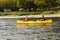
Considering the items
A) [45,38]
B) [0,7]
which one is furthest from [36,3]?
[45,38]

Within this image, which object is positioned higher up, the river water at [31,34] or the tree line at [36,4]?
the river water at [31,34]

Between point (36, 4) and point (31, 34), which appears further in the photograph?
point (36, 4)

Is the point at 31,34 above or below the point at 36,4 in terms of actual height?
above

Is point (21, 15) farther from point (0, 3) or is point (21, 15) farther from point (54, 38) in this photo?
point (54, 38)

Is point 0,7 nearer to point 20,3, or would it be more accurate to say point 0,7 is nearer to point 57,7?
point 20,3

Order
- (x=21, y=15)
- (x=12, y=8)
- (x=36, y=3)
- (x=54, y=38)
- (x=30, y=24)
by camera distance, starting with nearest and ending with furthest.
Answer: (x=54, y=38) → (x=30, y=24) → (x=21, y=15) → (x=36, y=3) → (x=12, y=8)

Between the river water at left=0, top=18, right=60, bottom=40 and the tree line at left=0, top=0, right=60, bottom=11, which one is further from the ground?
the river water at left=0, top=18, right=60, bottom=40

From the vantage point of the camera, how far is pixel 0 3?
3868 inches

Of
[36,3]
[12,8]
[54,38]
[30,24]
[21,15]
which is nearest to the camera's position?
[54,38]

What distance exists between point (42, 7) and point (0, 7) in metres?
17.6

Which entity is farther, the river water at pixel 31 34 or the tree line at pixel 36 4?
the tree line at pixel 36 4

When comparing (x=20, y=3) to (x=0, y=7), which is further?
(x=0, y=7)

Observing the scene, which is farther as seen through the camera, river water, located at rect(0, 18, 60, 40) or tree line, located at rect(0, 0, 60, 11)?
tree line, located at rect(0, 0, 60, 11)

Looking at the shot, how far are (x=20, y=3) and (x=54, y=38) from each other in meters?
61.4
